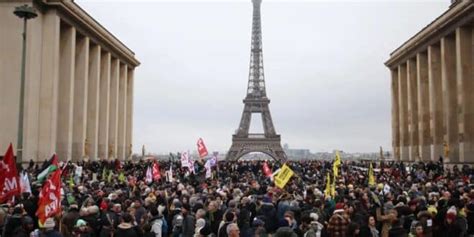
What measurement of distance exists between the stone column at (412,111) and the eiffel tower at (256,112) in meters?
31.8

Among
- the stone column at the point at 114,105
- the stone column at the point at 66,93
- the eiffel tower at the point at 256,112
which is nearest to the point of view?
the stone column at the point at 66,93

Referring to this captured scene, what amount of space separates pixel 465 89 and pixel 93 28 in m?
32.8

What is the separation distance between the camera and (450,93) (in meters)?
47.4

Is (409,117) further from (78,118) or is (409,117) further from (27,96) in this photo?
(27,96)

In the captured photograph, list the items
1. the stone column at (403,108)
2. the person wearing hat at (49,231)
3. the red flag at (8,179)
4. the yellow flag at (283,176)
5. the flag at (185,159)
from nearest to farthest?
the person wearing hat at (49,231)
the red flag at (8,179)
the yellow flag at (283,176)
the flag at (185,159)
the stone column at (403,108)

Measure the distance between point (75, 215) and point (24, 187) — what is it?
4204mm

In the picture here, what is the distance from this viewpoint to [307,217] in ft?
33.0

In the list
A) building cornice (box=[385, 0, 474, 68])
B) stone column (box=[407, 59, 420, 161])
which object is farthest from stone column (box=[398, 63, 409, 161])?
stone column (box=[407, 59, 420, 161])

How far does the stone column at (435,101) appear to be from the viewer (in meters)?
50.3

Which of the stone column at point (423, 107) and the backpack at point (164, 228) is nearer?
the backpack at point (164, 228)

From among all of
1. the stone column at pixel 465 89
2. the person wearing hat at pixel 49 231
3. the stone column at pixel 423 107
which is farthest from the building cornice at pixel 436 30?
the person wearing hat at pixel 49 231

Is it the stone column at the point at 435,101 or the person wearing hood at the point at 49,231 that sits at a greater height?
the stone column at the point at 435,101

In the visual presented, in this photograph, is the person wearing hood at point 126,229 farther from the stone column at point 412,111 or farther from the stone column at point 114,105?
the stone column at point 412,111

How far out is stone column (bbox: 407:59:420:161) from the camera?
5869 centimetres
